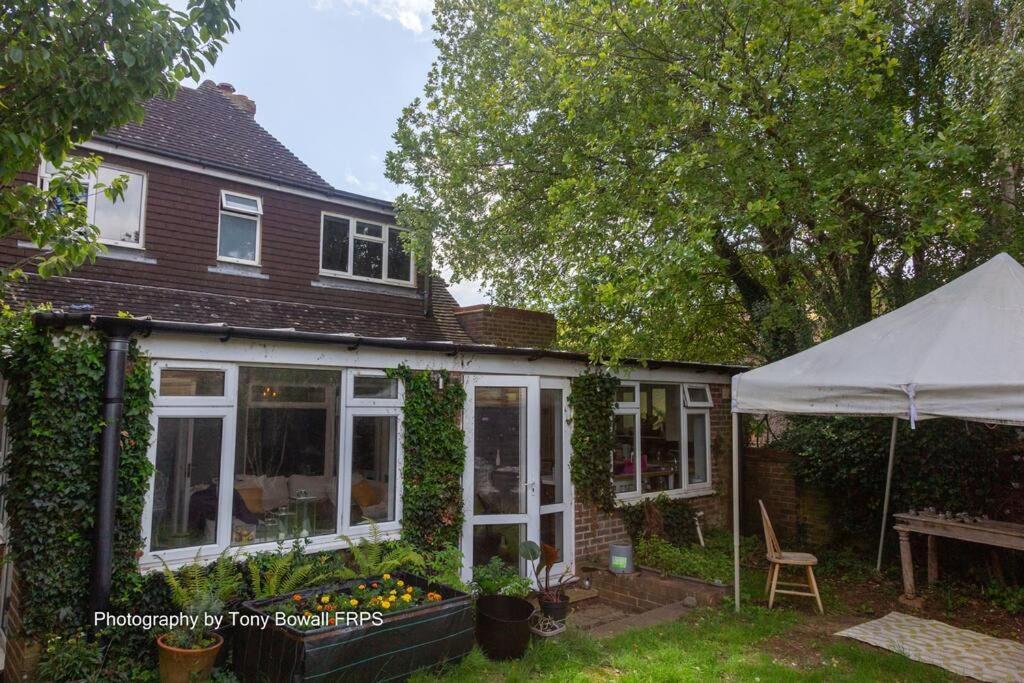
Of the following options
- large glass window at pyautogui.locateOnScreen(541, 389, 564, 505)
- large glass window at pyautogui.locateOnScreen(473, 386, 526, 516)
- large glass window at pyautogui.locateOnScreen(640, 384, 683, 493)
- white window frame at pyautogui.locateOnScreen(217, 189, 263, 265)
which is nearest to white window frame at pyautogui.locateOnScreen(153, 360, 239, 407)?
large glass window at pyautogui.locateOnScreen(473, 386, 526, 516)

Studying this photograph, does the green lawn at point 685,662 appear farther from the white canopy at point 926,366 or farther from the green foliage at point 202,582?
the green foliage at point 202,582

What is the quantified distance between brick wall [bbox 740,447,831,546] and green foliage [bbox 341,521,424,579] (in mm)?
6058

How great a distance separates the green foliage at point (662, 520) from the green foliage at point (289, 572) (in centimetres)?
408

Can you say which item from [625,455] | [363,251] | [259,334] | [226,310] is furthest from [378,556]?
[363,251]

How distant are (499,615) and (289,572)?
1835 mm

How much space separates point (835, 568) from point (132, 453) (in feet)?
26.5

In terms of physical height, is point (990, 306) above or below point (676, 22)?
below

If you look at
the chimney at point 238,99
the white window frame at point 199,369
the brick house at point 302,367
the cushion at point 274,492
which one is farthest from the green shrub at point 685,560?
the chimney at point 238,99

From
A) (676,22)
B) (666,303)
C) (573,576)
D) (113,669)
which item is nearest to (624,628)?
(573,576)

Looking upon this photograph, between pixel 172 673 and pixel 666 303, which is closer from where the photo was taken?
pixel 172 673

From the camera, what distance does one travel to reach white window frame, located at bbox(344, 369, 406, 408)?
6.34m

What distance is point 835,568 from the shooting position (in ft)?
27.5

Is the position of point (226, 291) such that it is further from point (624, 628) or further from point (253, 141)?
point (624, 628)

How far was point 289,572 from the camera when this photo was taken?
5.60 m
